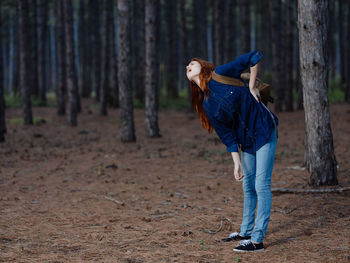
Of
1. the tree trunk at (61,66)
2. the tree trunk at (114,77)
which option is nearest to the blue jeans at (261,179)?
the tree trunk at (61,66)

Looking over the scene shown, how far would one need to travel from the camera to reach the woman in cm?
461

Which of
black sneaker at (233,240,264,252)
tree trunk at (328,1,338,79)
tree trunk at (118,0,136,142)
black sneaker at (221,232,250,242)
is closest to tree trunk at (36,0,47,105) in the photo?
tree trunk at (118,0,136,142)

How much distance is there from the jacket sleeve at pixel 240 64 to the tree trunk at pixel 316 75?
3.11 m

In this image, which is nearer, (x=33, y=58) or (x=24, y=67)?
(x=24, y=67)

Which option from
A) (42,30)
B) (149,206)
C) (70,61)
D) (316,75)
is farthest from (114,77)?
(316,75)

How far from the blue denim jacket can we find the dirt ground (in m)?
1.32

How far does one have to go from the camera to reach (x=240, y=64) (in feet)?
14.9

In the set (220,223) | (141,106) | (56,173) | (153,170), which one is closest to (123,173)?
(153,170)

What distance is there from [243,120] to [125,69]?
388 inches

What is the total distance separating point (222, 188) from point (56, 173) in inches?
163

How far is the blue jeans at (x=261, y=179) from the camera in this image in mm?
4625

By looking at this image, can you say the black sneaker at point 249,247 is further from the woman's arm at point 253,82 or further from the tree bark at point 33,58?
the tree bark at point 33,58

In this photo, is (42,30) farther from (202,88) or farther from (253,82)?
(253,82)

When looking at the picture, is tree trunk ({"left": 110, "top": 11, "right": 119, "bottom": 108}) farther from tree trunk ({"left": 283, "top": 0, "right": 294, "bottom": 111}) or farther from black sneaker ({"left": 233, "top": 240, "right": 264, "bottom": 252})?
black sneaker ({"left": 233, "top": 240, "right": 264, "bottom": 252})
